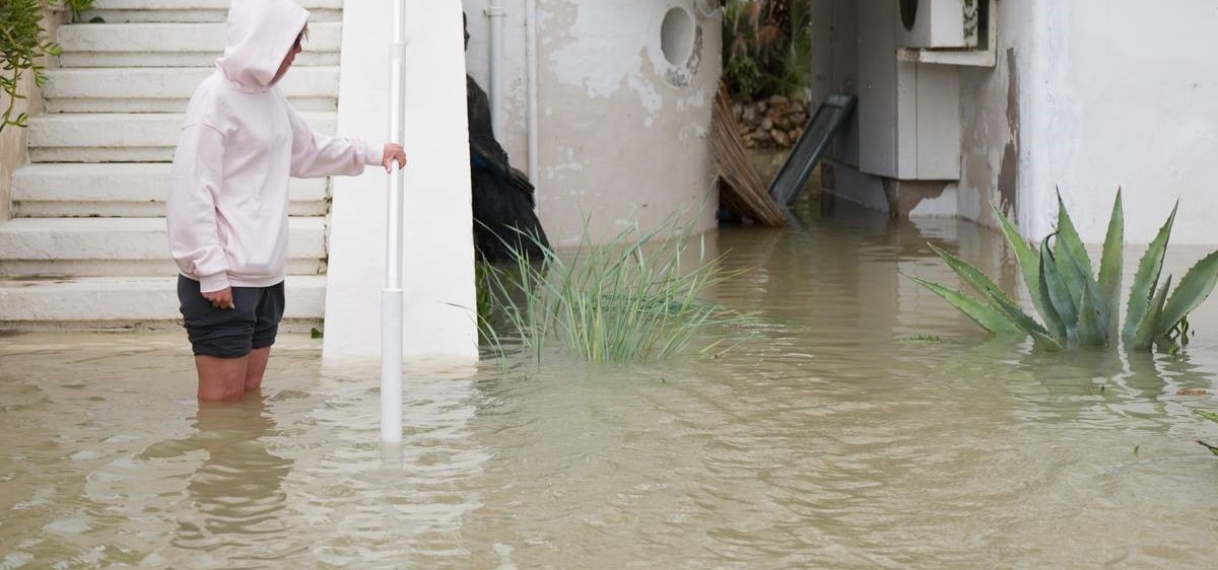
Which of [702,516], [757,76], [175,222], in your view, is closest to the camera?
[702,516]

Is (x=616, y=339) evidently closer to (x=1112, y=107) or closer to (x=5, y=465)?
(x=5, y=465)

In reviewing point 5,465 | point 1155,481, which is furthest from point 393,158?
point 1155,481

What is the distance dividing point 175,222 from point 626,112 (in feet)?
22.7

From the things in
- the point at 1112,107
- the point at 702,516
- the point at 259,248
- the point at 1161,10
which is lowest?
the point at 702,516

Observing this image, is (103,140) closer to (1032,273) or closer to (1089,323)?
(1032,273)

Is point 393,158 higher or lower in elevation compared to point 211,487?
higher

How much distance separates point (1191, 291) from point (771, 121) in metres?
15.7

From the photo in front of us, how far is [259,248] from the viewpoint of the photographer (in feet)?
16.9

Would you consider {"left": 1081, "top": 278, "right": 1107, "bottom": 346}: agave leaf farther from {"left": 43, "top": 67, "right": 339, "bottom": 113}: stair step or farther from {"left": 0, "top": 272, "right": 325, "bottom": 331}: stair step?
{"left": 43, "top": 67, "right": 339, "bottom": 113}: stair step

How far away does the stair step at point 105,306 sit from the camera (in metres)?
7.04

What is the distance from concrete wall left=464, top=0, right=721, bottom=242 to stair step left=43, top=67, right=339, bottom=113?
3.04 meters

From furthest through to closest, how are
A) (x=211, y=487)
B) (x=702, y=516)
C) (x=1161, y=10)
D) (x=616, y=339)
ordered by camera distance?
(x=1161, y=10), (x=616, y=339), (x=211, y=487), (x=702, y=516)

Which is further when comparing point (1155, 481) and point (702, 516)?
point (1155, 481)

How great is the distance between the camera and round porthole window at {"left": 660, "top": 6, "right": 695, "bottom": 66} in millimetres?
12117
